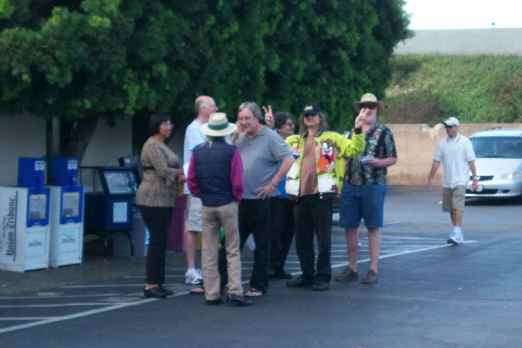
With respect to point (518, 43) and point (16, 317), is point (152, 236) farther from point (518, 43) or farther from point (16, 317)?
point (518, 43)

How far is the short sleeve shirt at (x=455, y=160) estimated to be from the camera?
55.3 feet

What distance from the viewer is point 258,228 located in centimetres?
1119

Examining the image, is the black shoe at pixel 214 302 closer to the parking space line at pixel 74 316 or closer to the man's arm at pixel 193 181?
the parking space line at pixel 74 316

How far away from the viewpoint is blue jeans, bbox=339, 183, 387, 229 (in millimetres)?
12164

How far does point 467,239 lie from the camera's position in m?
17.8

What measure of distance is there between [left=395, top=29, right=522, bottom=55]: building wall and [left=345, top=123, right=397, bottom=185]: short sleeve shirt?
132 feet

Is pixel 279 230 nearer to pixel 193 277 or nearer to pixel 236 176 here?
pixel 193 277

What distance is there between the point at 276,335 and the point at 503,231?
10.9m

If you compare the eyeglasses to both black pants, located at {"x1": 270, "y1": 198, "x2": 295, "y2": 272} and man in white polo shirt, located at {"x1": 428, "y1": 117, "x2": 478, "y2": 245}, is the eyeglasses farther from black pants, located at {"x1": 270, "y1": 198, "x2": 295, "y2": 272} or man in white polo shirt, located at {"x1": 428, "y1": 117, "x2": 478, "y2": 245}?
man in white polo shirt, located at {"x1": 428, "y1": 117, "x2": 478, "y2": 245}

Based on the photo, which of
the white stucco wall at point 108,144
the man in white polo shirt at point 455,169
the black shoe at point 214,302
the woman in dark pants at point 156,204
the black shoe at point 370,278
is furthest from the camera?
the man in white polo shirt at point 455,169

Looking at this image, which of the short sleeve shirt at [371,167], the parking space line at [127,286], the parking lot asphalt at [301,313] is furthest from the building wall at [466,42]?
the short sleeve shirt at [371,167]

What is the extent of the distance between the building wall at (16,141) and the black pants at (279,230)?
12.2ft

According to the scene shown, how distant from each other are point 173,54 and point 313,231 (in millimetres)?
Answer: 3043

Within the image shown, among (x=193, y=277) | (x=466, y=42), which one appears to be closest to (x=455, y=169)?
(x=193, y=277)
